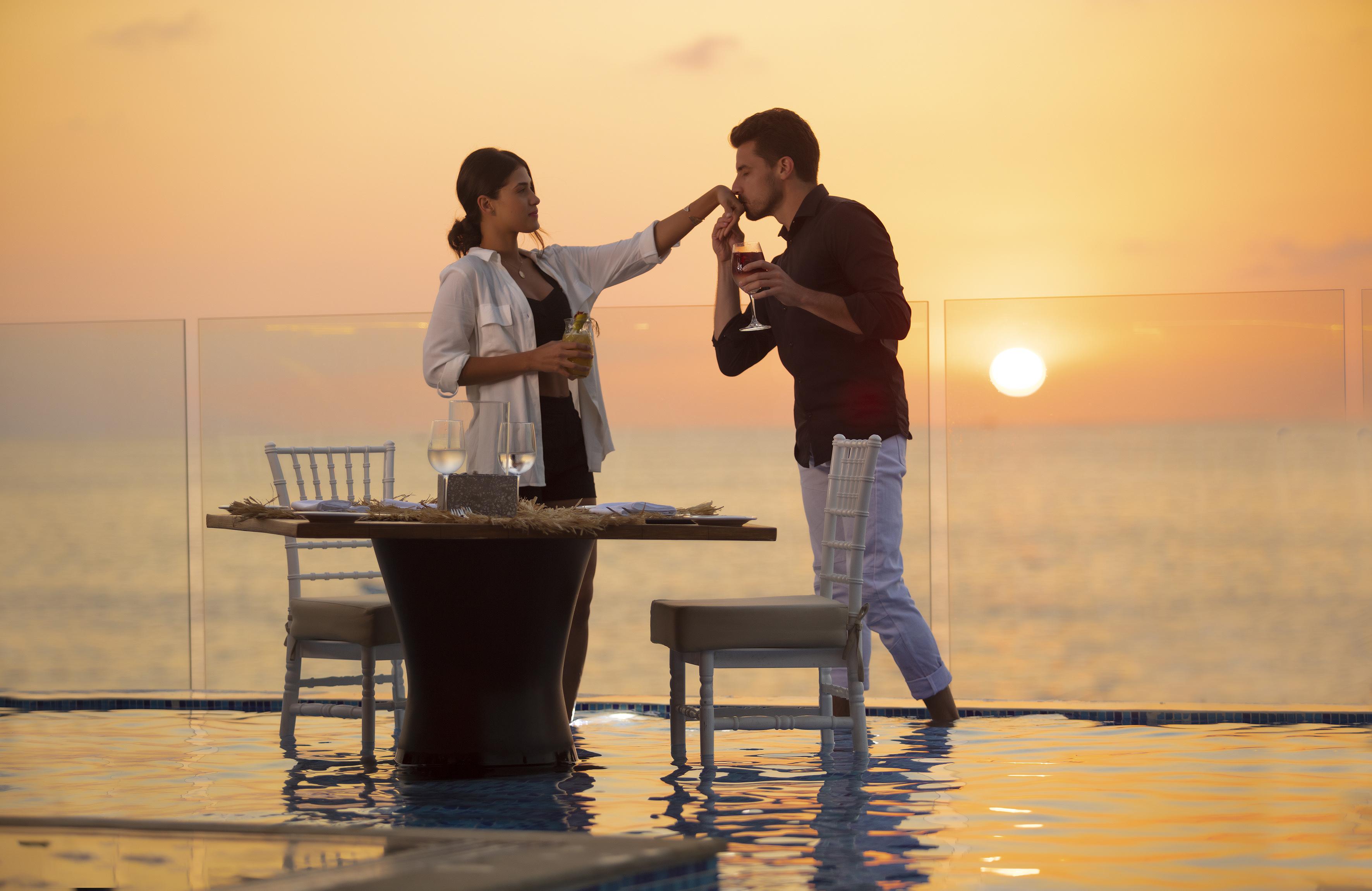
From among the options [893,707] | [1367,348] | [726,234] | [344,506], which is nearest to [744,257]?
[726,234]

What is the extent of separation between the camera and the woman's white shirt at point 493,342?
Answer: 3.43m

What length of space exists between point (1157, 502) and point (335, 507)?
2.77 meters

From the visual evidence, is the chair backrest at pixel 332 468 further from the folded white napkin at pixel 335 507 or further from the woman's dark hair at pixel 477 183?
the folded white napkin at pixel 335 507

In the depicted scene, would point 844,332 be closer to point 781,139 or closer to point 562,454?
point 781,139

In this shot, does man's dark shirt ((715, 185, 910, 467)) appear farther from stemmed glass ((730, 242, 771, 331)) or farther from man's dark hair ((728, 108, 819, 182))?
stemmed glass ((730, 242, 771, 331))

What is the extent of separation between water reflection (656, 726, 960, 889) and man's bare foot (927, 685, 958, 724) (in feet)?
1.28

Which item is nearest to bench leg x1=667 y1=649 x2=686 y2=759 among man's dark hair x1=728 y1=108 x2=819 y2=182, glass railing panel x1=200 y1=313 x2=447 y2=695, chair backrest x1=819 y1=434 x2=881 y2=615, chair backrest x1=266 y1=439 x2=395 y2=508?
chair backrest x1=819 y1=434 x2=881 y2=615

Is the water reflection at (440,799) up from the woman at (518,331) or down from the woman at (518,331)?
down

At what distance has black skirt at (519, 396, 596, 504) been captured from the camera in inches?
137

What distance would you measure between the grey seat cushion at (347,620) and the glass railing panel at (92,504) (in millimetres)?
1531

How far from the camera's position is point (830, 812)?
2.72 metres

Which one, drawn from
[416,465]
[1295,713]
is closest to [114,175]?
[416,465]

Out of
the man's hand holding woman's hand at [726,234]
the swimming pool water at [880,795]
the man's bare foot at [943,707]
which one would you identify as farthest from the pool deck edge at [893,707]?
the man's hand holding woman's hand at [726,234]

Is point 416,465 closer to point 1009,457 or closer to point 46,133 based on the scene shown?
point 1009,457
